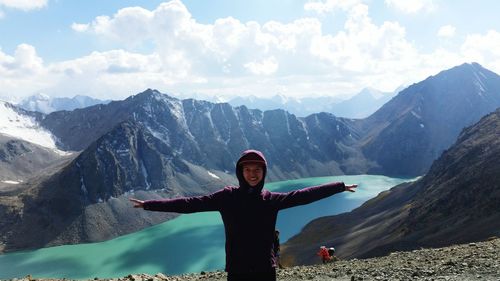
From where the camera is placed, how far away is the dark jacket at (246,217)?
8.57 metres

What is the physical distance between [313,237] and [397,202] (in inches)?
1168

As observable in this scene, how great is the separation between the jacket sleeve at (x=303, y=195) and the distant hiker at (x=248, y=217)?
0.10 feet

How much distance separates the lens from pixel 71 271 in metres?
138

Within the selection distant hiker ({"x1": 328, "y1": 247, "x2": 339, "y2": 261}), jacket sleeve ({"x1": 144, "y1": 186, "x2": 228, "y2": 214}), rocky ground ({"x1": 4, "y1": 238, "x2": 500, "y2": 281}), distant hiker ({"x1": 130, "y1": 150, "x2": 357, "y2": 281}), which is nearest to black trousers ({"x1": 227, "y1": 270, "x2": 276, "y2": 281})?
distant hiker ({"x1": 130, "y1": 150, "x2": 357, "y2": 281})

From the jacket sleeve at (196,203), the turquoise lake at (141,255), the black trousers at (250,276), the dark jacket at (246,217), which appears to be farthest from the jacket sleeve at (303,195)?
the turquoise lake at (141,255)

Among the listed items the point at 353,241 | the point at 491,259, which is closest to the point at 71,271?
the point at 353,241

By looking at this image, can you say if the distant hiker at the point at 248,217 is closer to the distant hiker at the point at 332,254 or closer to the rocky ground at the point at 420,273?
the rocky ground at the point at 420,273

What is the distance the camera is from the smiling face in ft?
28.1

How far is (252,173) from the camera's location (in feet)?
28.2

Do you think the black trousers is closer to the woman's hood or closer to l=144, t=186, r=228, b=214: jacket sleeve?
l=144, t=186, r=228, b=214: jacket sleeve

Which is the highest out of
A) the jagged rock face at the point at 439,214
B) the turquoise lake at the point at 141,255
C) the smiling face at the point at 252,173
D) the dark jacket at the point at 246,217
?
the smiling face at the point at 252,173

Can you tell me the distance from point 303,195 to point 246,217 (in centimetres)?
132

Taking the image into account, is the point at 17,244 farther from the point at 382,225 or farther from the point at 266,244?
the point at 266,244

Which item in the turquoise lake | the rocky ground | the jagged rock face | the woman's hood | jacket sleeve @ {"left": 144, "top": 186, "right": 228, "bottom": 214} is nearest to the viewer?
the woman's hood
